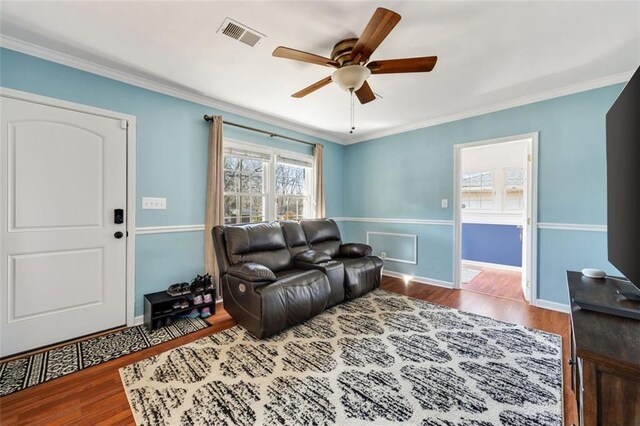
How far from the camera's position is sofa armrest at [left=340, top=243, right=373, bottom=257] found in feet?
11.5

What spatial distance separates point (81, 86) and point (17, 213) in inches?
47.8

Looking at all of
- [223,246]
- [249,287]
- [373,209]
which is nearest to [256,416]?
[249,287]

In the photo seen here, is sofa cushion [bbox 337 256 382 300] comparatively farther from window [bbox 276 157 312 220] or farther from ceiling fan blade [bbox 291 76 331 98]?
ceiling fan blade [bbox 291 76 331 98]

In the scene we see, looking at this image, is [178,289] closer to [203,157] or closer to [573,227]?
[203,157]

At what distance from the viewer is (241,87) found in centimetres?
283

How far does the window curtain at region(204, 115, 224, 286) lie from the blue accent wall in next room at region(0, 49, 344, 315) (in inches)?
3.1

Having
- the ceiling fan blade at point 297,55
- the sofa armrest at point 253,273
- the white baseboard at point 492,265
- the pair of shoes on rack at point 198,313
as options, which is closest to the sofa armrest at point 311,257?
the sofa armrest at point 253,273

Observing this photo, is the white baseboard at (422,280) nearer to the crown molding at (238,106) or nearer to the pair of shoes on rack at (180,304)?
the crown molding at (238,106)

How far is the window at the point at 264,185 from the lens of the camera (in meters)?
3.48

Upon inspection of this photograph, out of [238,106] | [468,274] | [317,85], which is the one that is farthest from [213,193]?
[468,274]

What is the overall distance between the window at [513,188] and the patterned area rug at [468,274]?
145 cm

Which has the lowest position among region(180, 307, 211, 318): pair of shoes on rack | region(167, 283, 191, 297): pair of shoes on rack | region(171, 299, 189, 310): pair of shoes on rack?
region(180, 307, 211, 318): pair of shoes on rack

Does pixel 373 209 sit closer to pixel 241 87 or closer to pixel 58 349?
pixel 241 87

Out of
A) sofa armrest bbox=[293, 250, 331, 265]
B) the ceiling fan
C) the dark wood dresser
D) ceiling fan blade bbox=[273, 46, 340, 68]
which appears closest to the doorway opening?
sofa armrest bbox=[293, 250, 331, 265]
